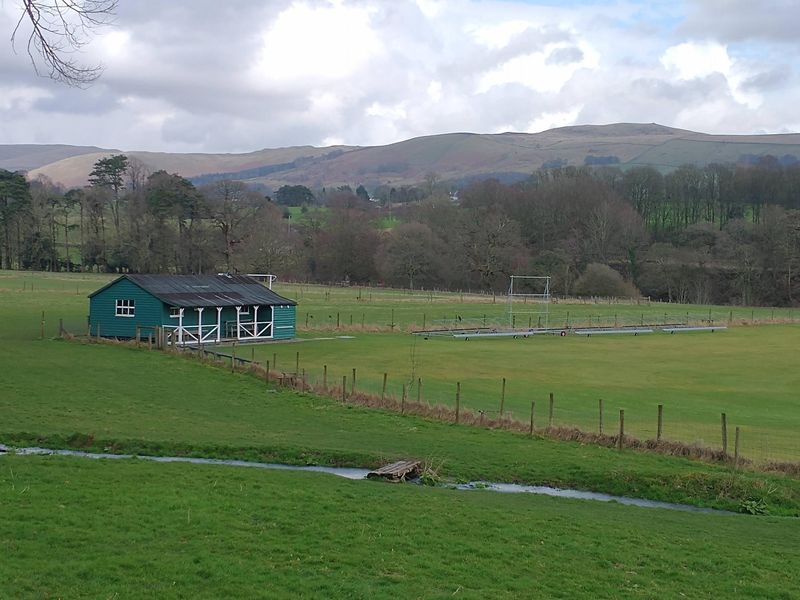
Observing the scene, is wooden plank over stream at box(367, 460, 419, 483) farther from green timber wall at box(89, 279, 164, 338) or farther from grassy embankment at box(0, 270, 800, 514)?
green timber wall at box(89, 279, 164, 338)

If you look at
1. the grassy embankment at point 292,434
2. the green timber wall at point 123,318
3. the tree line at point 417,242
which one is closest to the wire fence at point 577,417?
the grassy embankment at point 292,434

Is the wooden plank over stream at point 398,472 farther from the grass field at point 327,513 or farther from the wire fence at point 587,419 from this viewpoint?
the wire fence at point 587,419

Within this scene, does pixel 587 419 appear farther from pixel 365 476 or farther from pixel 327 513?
pixel 327 513

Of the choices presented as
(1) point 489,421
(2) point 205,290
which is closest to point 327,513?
(1) point 489,421

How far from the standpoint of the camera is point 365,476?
782 inches

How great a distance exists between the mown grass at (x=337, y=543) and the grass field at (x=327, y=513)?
0.15 ft

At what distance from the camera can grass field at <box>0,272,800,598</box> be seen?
11203 mm

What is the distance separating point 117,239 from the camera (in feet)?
379

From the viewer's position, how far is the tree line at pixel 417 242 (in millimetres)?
113625

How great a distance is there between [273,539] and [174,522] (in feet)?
5.74

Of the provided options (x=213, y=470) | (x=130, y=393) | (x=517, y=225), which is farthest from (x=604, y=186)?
(x=213, y=470)

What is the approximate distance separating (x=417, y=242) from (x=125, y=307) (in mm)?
73962

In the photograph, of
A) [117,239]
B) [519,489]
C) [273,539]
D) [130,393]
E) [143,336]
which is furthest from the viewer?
[117,239]

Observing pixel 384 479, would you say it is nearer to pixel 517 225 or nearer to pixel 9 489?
pixel 9 489
